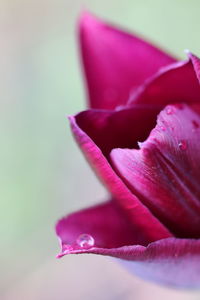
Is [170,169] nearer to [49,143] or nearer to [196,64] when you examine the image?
[196,64]

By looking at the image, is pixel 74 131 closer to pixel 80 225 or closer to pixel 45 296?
pixel 80 225

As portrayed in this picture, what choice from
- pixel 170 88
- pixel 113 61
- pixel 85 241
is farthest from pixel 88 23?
pixel 85 241

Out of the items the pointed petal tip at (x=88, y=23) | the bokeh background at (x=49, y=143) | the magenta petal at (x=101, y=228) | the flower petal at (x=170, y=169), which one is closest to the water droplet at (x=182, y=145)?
the flower petal at (x=170, y=169)

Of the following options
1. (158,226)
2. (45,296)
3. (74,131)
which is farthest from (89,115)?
(45,296)

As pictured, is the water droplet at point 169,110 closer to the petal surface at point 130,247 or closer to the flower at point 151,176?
the flower at point 151,176

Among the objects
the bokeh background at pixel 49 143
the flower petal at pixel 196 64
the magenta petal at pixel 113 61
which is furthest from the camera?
the bokeh background at pixel 49 143

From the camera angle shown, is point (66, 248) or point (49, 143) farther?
point (49, 143)
